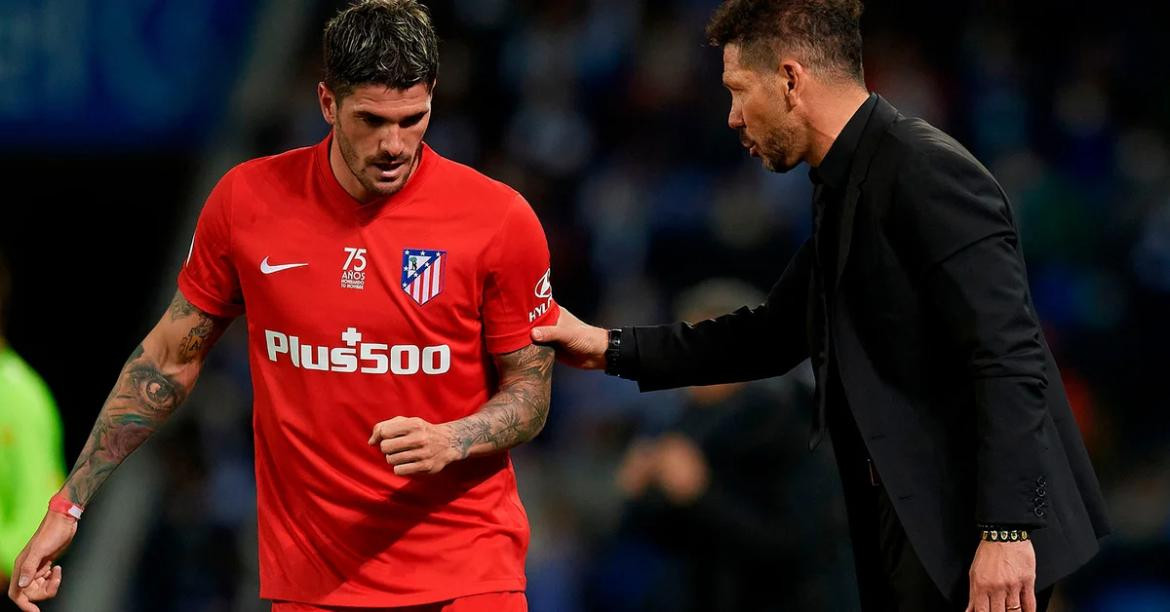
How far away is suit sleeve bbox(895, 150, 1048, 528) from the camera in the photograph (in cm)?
273

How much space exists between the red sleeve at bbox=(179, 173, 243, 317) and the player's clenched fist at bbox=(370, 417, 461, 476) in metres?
0.64

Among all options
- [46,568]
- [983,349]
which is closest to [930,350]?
Result: [983,349]

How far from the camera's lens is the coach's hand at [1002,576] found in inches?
108

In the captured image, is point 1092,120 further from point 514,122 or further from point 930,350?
point 930,350

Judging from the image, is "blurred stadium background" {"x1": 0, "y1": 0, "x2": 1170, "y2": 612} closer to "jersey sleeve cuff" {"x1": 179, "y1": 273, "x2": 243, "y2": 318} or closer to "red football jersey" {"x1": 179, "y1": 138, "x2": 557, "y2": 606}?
"red football jersey" {"x1": 179, "y1": 138, "x2": 557, "y2": 606}

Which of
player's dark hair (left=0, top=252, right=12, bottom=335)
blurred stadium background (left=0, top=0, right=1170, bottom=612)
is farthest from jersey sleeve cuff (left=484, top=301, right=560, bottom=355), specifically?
player's dark hair (left=0, top=252, right=12, bottom=335)

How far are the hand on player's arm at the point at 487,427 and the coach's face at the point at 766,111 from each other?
2.23 feet

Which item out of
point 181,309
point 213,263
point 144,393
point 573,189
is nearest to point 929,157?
point 213,263

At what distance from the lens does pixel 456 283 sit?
3230 mm

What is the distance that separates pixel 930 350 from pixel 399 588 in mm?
1219

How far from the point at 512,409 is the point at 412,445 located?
38cm

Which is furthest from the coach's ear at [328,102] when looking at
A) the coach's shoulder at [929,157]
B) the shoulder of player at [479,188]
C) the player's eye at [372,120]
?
the coach's shoulder at [929,157]

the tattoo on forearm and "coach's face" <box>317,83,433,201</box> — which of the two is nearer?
"coach's face" <box>317,83,433,201</box>

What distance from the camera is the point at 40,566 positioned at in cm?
320
